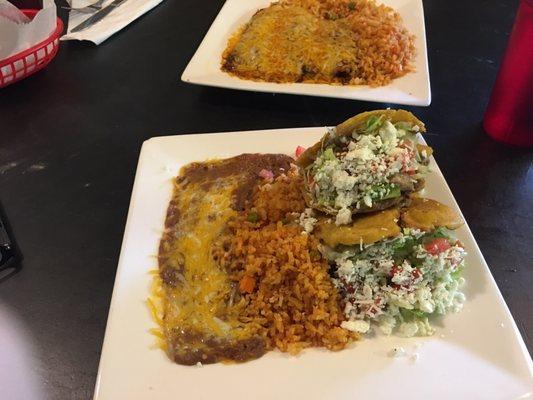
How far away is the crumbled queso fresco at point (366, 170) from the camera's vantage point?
1.25 m

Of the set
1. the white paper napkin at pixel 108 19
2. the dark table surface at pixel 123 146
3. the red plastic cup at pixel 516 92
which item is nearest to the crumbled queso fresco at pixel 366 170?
the dark table surface at pixel 123 146

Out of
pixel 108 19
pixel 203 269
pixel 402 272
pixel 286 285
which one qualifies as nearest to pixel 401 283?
pixel 402 272

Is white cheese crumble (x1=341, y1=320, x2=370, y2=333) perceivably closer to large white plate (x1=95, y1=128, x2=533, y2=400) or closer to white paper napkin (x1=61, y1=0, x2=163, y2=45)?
large white plate (x1=95, y1=128, x2=533, y2=400)

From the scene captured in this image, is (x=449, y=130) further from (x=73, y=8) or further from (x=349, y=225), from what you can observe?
(x=73, y=8)

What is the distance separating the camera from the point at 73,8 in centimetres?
262

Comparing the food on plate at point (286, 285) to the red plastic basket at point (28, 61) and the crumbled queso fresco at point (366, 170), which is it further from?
the red plastic basket at point (28, 61)

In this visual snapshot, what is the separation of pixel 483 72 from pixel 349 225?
1.41 metres

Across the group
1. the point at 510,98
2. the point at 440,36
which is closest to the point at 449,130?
the point at 510,98

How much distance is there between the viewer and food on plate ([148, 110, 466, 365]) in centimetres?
121

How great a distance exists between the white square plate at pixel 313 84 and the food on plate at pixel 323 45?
0.13 ft

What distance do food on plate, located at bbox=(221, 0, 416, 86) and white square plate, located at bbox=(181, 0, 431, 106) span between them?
39mm

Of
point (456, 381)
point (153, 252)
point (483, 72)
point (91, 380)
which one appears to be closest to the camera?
point (456, 381)

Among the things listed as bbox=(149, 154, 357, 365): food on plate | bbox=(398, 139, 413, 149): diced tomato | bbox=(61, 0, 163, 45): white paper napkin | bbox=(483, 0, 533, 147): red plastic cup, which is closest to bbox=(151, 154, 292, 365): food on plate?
bbox=(149, 154, 357, 365): food on plate

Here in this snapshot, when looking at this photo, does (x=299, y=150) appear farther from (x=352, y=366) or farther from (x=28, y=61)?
(x=28, y=61)
